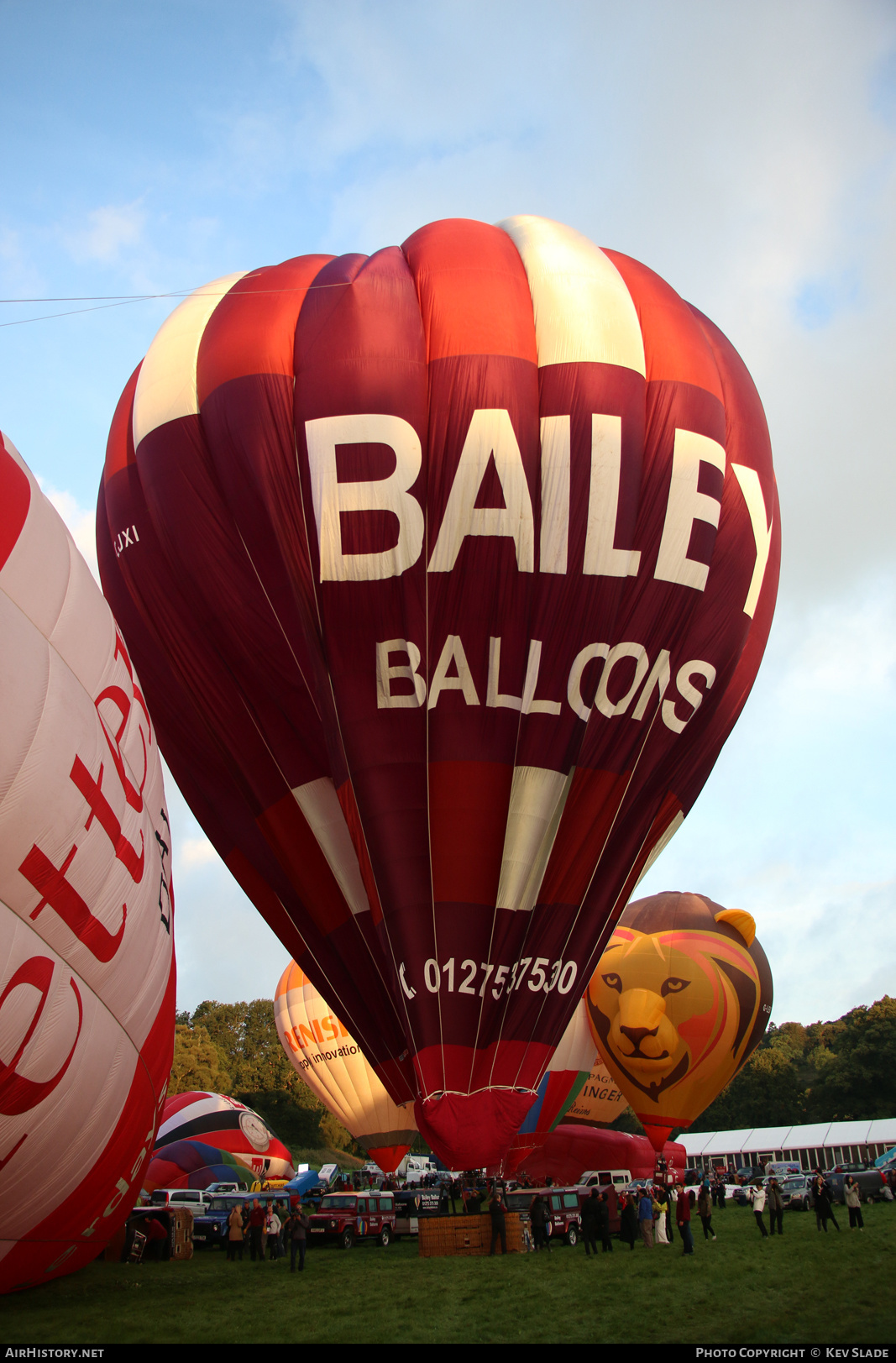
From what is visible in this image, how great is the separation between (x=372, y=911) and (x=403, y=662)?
313 centimetres

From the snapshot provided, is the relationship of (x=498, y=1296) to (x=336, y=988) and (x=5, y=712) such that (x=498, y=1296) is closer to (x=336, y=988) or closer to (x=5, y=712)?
(x=336, y=988)

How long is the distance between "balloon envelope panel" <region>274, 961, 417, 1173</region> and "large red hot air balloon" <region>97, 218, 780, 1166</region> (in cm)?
1412

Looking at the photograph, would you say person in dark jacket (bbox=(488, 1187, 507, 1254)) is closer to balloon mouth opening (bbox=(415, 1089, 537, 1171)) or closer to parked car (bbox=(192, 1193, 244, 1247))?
balloon mouth opening (bbox=(415, 1089, 537, 1171))

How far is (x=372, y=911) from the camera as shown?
13156mm

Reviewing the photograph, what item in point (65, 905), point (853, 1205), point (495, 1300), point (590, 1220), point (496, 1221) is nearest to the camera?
point (65, 905)

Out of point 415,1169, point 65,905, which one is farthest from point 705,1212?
point 415,1169

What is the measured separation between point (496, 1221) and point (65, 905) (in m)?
8.75

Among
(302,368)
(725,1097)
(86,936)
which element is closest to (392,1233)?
(86,936)

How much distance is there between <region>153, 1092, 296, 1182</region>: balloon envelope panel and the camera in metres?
26.2

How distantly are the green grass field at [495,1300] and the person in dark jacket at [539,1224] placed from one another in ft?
2.81

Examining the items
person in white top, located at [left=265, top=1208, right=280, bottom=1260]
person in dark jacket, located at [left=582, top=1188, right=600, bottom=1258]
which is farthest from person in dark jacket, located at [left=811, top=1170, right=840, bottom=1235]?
person in white top, located at [left=265, top=1208, right=280, bottom=1260]

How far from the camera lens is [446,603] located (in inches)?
505

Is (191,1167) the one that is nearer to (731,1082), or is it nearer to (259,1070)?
(731,1082)

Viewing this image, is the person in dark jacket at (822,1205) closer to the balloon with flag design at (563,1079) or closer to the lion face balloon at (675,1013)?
the lion face balloon at (675,1013)
